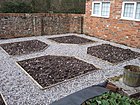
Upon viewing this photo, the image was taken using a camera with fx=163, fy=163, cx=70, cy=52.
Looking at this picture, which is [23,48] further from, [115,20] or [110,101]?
[110,101]

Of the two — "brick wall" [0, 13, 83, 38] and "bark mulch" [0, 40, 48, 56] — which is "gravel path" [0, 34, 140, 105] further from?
"brick wall" [0, 13, 83, 38]

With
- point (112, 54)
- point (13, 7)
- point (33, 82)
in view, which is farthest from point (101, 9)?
point (33, 82)

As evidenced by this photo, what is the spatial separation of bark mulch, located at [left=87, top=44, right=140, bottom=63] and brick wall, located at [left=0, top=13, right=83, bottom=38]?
3660 mm

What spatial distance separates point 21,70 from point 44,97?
5.15ft

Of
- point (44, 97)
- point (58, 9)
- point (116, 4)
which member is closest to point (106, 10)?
point (116, 4)

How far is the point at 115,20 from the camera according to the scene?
25.7 feet

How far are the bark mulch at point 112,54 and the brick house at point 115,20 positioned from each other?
1101mm

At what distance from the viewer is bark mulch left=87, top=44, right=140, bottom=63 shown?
5.63 metres

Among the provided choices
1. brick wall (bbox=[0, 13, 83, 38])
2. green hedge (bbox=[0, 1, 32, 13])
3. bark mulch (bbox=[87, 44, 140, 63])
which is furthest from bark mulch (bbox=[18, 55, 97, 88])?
green hedge (bbox=[0, 1, 32, 13])

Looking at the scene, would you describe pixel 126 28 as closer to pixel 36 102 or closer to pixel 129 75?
pixel 129 75

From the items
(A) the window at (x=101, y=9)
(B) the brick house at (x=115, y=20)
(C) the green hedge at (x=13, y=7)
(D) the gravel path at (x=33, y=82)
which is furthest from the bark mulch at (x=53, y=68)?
(C) the green hedge at (x=13, y=7)

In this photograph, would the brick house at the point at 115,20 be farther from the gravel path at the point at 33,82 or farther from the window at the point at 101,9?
the gravel path at the point at 33,82

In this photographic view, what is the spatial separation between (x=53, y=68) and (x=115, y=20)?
458 centimetres

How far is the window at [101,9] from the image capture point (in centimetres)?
834
